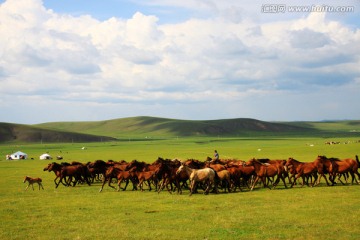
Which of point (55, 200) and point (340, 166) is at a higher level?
point (340, 166)

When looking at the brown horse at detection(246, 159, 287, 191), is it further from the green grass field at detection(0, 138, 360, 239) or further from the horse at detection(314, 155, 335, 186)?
the horse at detection(314, 155, 335, 186)

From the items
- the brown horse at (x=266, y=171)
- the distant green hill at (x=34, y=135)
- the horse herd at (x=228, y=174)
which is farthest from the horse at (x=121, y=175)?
the distant green hill at (x=34, y=135)

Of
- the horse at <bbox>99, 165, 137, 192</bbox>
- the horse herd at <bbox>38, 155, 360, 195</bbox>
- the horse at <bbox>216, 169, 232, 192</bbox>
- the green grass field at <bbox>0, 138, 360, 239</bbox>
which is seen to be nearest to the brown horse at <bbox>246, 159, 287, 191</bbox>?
the horse herd at <bbox>38, 155, 360, 195</bbox>

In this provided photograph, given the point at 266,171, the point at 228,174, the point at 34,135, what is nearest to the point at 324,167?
the point at 266,171

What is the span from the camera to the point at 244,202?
16.5 m

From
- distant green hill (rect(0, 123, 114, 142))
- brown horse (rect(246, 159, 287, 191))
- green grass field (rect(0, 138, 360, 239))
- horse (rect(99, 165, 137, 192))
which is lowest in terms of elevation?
green grass field (rect(0, 138, 360, 239))

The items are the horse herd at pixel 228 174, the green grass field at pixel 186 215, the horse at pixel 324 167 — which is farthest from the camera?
the horse at pixel 324 167

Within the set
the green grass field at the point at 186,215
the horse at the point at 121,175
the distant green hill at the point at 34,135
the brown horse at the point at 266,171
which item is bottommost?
the green grass field at the point at 186,215

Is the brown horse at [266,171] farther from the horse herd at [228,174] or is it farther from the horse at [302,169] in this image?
the horse at [302,169]

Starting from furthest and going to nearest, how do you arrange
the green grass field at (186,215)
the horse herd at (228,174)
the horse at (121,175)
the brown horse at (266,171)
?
the horse at (121,175), the brown horse at (266,171), the horse herd at (228,174), the green grass field at (186,215)

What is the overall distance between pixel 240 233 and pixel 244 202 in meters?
5.10

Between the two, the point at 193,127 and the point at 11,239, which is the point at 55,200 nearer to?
the point at 11,239

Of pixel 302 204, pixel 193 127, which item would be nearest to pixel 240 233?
pixel 302 204

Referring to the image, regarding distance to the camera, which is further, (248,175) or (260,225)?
(248,175)
